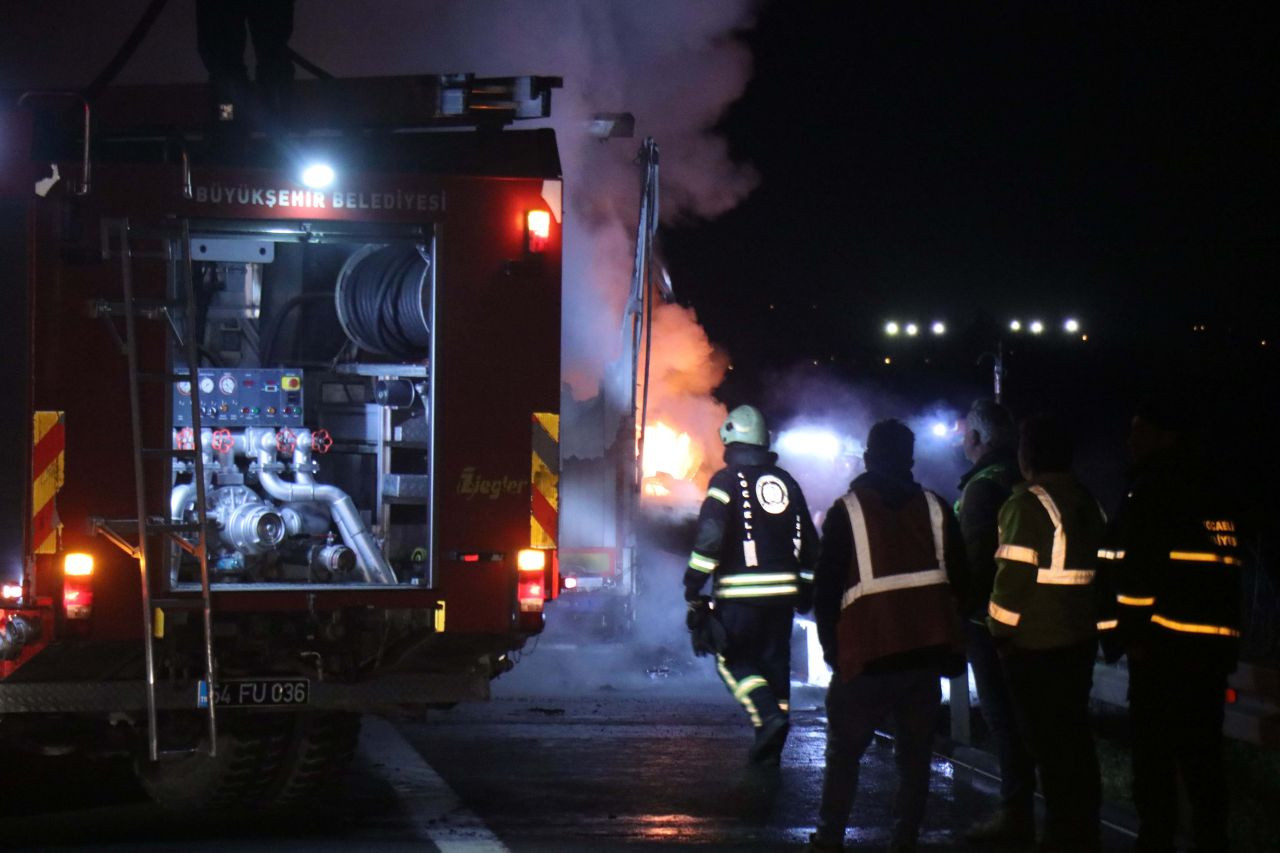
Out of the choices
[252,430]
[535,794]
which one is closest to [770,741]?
[535,794]

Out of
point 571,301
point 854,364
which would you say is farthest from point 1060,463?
point 854,364

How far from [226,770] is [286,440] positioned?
1.70 metres

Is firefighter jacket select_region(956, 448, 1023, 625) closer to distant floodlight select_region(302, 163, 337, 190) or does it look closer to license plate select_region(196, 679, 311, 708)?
license plate select_region(196, 679, 311, 708)

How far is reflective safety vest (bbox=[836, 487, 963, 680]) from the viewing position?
5.44 metres

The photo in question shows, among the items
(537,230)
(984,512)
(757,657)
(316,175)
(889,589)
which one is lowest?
(757,657)

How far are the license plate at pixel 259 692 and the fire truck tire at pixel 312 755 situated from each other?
29 cm

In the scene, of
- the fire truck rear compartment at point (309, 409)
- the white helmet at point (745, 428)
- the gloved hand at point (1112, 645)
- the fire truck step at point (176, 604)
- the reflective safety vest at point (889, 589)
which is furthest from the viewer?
the white helmet at point (745, 428)

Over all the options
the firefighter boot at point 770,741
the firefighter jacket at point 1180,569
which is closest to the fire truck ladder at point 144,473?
the firefighter boot at point 770,741

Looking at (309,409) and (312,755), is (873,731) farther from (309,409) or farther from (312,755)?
(309,409)

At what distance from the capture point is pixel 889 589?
547 cm

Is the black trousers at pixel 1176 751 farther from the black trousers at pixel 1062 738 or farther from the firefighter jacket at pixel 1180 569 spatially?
the black trousers at pixel 1062 738

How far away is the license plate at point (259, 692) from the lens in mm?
6484

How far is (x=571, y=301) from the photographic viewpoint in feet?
55.0

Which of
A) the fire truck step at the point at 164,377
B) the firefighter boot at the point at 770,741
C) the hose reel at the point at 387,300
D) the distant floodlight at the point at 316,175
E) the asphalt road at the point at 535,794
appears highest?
the distant floodlight at the point at 316,175
